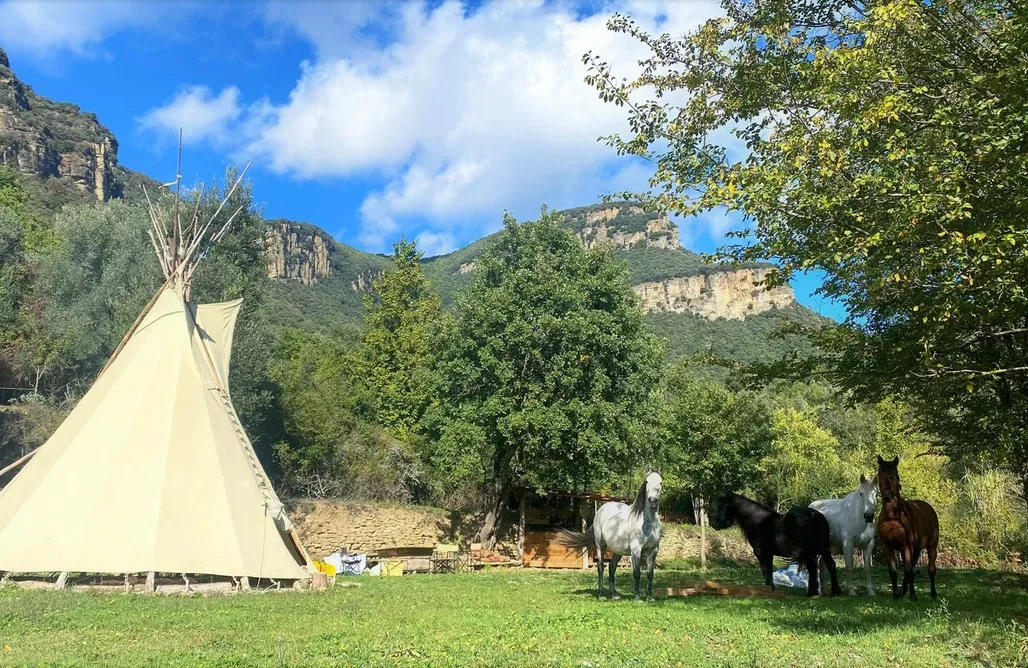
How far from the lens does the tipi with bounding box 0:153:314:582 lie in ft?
42.6

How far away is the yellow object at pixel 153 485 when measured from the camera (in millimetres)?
12984

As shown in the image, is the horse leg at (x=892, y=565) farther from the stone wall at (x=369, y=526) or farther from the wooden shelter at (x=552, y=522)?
the stone wall at (x=369, y=526)

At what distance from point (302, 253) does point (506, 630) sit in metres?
121

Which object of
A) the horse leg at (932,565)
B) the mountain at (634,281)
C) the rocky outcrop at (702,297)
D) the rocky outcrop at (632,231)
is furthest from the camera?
the rocky outcrop at (632,231)

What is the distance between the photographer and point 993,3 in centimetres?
923

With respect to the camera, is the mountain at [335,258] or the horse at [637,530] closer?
the horse at [637,530]

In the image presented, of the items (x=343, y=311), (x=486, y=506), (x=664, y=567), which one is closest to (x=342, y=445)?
(x=486, y=506)

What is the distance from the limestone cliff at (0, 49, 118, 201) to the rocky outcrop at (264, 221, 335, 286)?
81.8 ft

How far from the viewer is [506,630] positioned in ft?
28.5

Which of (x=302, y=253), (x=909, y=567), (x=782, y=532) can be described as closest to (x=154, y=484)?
(x=782, y=532)

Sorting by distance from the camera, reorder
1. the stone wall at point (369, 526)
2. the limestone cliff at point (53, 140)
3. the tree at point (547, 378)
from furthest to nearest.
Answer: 1. the limestone cliff at point (53, 140)
2. the stone wall at point (369, 526)
3. the tree at point (547, 378)

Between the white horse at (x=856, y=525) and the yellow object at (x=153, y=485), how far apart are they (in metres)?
10.3

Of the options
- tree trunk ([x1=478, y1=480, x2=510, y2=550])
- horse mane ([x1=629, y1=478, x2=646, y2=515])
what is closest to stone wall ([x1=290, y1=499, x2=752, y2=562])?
tree trunk ([x1=478, y1=480, x2=510, y2=550])

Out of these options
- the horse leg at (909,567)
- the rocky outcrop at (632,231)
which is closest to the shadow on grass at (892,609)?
the horse leg at (909,567)
